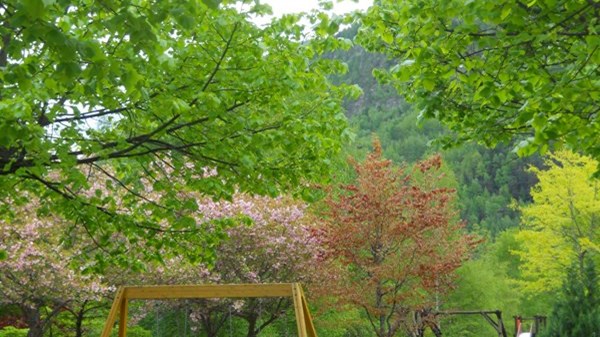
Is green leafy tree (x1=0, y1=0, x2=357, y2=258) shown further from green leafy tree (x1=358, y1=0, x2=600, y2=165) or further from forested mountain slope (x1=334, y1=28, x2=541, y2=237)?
forested mountain slope (x1=334, y1=28, x2=541, y2=237)

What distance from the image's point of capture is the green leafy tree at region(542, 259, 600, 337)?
46.1 ft

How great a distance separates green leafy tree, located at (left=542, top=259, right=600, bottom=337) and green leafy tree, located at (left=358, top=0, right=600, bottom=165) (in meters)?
6.97

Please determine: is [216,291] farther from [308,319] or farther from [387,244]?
[387,244]

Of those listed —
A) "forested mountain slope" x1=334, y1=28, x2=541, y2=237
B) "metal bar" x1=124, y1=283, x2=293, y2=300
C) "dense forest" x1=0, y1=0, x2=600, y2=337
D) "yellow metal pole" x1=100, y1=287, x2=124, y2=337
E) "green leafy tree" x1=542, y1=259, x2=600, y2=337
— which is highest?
"forested mountain slope" x1=334, y1=28, x2=541, y2=237

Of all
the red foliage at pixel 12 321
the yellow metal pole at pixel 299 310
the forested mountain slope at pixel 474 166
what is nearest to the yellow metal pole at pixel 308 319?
the yellow metal pole at pixel 299 310

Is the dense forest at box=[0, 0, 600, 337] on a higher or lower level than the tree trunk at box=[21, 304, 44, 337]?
higher

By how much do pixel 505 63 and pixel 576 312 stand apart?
28.9 feet

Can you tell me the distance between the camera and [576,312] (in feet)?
47.4

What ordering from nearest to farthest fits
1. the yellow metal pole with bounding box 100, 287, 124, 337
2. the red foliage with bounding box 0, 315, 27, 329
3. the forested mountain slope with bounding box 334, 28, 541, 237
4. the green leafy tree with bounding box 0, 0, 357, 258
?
the green leafy tree with bounding box 0, 0, 357, 258 < the yellow metal pole with bounding box 100, 287, 124, 337 < the red foliage with bounding box 0, 315, 27, 329 < the forested mountain slope with bounding box 334, 28, 541, 237

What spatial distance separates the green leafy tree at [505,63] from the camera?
6086 millimetres

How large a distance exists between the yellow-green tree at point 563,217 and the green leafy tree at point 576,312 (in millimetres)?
12020

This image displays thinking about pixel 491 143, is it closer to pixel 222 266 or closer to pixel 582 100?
pixel 582 100

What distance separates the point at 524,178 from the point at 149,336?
85035 millimetres

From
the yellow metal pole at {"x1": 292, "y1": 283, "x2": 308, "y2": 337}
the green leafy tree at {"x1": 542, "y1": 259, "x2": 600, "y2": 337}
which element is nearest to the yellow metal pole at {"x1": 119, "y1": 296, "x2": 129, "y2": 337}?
the yellow metal pole at {"x1": 292, "y1": 283, "x2": 308, "y2": 337}
